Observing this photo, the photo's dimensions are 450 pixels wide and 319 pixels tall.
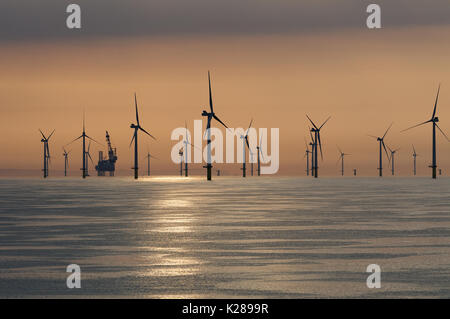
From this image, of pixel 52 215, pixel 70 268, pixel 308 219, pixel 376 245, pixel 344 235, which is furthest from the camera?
pixel 52 215

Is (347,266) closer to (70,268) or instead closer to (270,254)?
(270,254)

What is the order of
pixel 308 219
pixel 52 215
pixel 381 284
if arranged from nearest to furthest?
A: pixel 381 284
pixel 308 219
pixel 52 215

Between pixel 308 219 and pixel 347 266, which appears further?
pixel 308 219

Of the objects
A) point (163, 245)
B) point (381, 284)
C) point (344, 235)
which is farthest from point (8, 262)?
point (344, 235)

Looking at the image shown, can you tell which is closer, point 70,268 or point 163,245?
point 70,268

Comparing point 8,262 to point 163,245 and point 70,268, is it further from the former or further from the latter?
point 163,245

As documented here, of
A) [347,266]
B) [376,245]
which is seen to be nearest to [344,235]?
[376,245]
